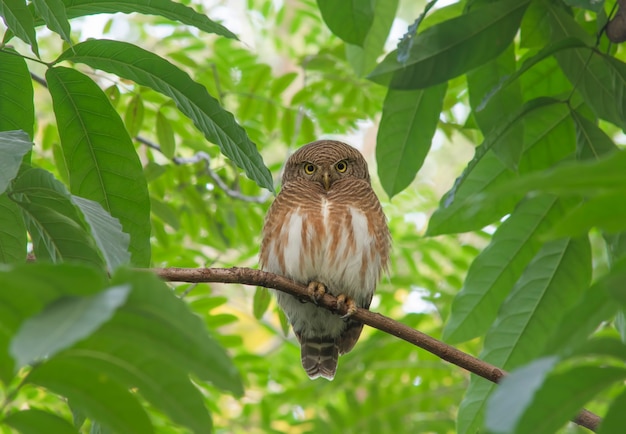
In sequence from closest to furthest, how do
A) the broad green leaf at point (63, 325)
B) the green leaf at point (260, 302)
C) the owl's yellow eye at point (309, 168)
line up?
the broad green leaf at point (63, 325) < the green leaf at point (260, 302) < the owl's yellow eye at point (309, 168)

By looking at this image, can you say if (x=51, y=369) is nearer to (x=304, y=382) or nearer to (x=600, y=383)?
(x=600, y=383)

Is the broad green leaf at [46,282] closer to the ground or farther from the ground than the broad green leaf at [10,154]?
closer to the ground

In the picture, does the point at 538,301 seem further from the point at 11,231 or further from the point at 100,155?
the point at 11,231

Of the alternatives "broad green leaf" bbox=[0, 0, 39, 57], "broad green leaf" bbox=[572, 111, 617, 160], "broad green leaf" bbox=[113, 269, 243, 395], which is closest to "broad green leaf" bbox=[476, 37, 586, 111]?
"broad green leaf" bbox=[572, 111, 617, 160]

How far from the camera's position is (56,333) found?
91cm

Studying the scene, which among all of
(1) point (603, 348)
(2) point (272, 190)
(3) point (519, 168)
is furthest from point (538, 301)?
(1) point (603, 348)

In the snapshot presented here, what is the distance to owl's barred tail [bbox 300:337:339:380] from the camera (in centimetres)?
415

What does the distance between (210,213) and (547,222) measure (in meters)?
2.02

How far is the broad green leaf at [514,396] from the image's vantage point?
89cm

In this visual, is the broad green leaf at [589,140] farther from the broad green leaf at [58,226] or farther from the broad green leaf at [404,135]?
the broad green leaf at [58,226]

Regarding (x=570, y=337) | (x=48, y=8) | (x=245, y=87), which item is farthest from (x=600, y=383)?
(x=245, y=87)

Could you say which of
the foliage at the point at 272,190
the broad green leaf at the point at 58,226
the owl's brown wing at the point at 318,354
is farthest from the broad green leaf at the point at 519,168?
the broad green leaf at the point at 58,226

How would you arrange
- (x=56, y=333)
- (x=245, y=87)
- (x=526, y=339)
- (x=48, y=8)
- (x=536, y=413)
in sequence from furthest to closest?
(x=245, y=87) < (x=526, y=339) < (x=48, y=8) < (x=536, y=413) < (x=56, y=333)

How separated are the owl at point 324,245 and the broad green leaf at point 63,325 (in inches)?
90.3
